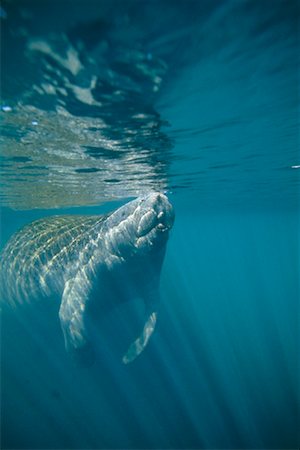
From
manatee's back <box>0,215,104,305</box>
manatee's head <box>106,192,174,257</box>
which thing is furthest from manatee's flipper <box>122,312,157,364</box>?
manatee's back <box>0,215,104,305</box>

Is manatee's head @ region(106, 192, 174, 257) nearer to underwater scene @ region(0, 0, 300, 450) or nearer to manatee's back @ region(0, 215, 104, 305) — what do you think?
underwater scene @ region(0, 0, 300, 450)

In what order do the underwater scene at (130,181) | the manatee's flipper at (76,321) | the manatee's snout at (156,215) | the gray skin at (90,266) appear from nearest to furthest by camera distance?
1. the underwater scene at (130,181)
2. the manatee's snout at (156,215)
3. the gray skin at (90,266)
4. the manatee's flipper at (76,321)

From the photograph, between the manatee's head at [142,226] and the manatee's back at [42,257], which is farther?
→ the manatee's back at [42,257]

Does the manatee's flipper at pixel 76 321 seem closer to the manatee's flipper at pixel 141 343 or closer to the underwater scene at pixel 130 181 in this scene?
the underwater scene at pixel 130 181

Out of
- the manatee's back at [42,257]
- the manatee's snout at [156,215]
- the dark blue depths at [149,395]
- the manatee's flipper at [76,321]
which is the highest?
the manatee's snout at [156,215]

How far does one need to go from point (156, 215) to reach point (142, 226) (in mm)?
520

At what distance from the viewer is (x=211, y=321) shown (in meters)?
23.0

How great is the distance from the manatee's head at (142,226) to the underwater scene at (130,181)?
4 cm

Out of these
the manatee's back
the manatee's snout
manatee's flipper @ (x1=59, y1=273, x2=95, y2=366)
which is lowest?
manatee's flipper @ (x1=59, y1=273, x2=95, y2=366)

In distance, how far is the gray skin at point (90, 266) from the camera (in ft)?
25.4

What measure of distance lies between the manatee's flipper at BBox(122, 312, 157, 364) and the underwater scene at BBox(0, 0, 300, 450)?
1.7 inches

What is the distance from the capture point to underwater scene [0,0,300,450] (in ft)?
15.3

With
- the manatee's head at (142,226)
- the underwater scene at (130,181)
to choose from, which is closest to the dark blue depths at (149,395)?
the underwater scene at (130,181)

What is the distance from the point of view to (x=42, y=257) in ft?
33.4
